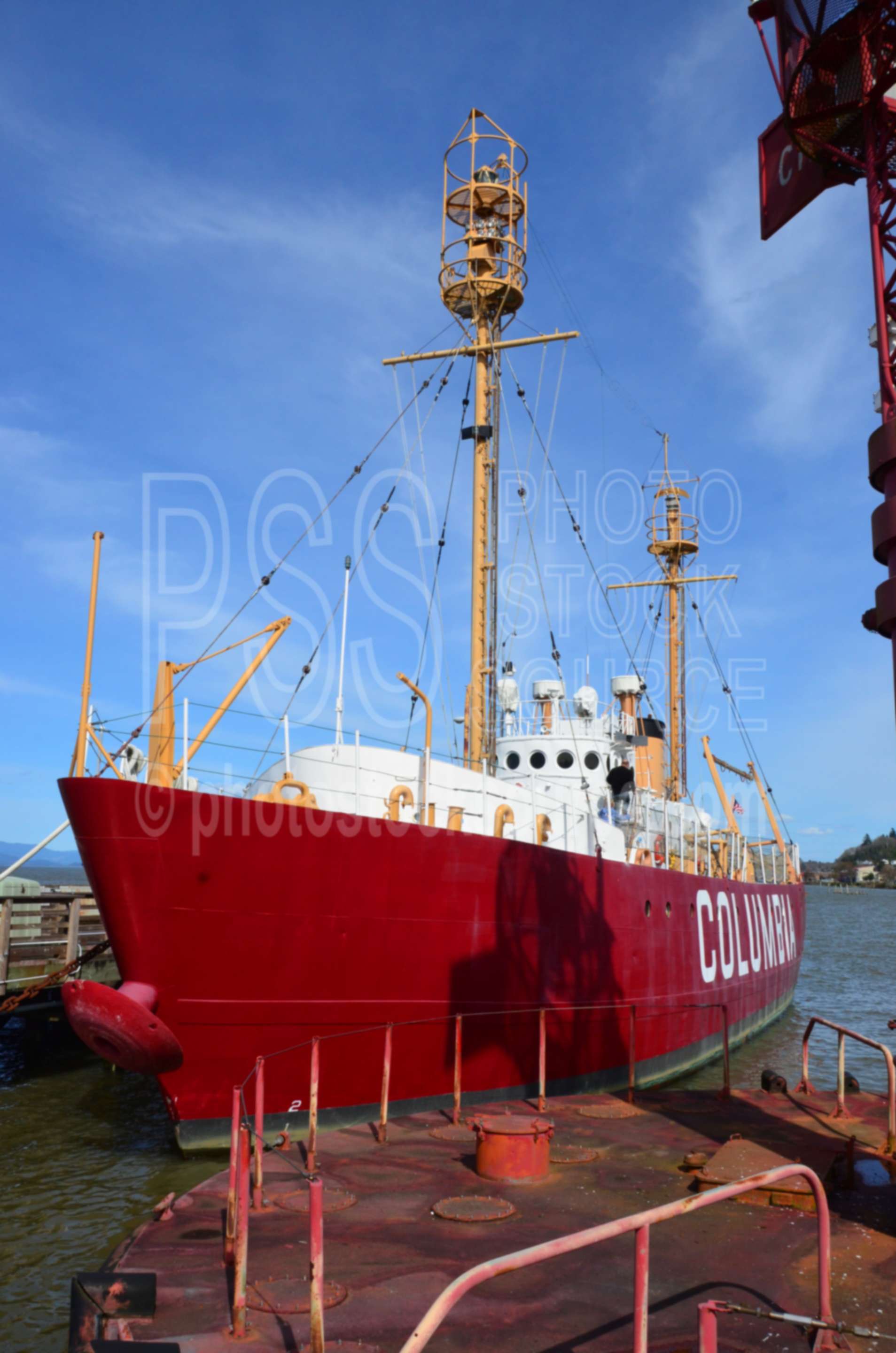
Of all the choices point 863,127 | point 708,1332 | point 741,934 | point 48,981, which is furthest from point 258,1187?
point 741,934

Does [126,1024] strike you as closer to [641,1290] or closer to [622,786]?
[641,1290]

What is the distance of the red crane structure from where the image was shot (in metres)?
5.61

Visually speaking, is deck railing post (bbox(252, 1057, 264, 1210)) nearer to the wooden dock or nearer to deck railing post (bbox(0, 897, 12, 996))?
the wooden dock

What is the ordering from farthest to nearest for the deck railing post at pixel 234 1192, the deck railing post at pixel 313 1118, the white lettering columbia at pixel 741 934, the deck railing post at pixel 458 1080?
1. the white lettering columbia at pixel 741 934
2. the deck railing post at pixel 458 1080
3. the deck railing post at pixel 313 1118
4. the deck railing post at pixel 234 1192

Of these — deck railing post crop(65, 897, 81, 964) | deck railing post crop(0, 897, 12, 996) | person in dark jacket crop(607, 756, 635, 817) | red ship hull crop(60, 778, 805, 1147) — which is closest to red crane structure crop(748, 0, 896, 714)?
red ship hull crop(60, 778, 805, 1147)

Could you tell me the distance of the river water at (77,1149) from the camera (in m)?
8.70

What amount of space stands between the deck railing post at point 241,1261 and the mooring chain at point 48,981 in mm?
10934

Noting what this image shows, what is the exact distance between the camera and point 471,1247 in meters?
6.26

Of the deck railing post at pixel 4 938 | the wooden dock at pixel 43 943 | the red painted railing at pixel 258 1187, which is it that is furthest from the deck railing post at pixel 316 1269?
the deck railing post at pixel 4 938

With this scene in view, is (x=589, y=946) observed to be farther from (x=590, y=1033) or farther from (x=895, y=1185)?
(x=895, y=1185)

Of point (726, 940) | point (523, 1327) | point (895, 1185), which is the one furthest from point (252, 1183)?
point (726, 940)

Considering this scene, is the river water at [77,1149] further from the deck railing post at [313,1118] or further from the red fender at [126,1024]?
the deck railing post at [313,1118]

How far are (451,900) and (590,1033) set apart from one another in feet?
13.5

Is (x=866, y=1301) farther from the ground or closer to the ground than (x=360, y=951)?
closer to the ground
